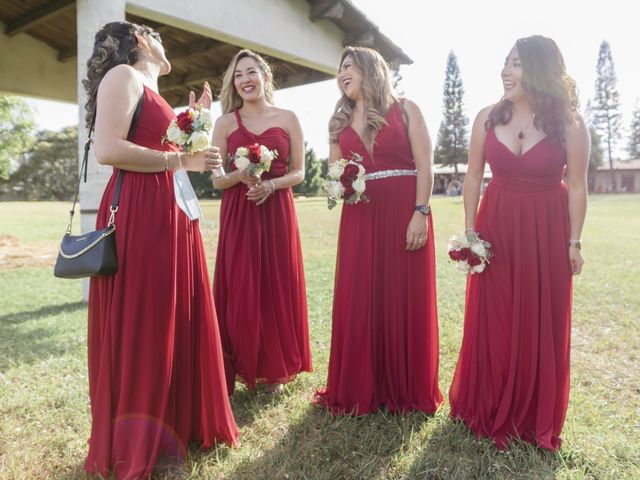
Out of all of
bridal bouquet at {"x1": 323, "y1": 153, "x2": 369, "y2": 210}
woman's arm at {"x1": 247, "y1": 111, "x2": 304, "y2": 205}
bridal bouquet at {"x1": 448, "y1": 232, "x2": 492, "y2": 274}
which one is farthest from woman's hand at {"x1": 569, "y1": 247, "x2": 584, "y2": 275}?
woman's arm at {"x1": 247, "y1": 111, "x2": 304, "y2": 205}

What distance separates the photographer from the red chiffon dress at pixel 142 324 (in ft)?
9.56

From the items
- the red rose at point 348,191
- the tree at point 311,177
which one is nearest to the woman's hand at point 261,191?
the red rose at point 348,191

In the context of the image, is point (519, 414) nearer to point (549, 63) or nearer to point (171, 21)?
point (549, 63)

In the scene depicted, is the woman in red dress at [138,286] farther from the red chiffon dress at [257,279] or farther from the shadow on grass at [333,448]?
the red chiffon dress at [257,279]

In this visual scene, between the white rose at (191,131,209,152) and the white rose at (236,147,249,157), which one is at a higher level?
the white rose at (236,147,249,157)

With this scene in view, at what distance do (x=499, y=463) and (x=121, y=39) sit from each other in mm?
3518

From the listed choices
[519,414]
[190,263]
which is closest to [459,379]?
[519,414]

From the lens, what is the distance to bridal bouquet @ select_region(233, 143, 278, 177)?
392 centimetres

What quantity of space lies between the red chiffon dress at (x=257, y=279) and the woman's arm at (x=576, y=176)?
2.27 meters

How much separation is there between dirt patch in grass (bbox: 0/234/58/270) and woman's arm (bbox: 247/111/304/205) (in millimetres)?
10173

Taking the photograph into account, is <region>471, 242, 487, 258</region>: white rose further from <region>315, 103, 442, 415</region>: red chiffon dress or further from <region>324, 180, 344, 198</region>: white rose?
<region>324, 180, 344, 198</region>: white rose

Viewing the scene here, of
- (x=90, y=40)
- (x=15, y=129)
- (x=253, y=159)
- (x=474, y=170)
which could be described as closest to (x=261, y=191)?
(x=253, y=159)

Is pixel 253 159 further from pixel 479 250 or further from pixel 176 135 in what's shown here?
pixel 479 250

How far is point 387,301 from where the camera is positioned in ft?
12.6
